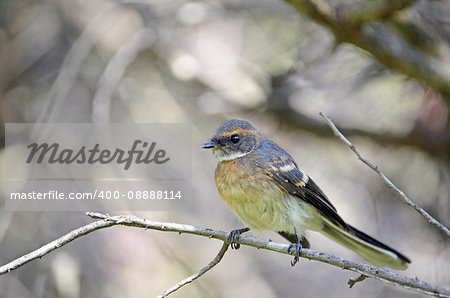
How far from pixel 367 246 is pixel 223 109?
2517 millimetres

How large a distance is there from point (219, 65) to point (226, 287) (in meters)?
2.52

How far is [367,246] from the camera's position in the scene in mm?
4191

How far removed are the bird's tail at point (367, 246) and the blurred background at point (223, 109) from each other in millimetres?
1083

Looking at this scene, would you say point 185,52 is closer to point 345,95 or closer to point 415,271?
point 345,95

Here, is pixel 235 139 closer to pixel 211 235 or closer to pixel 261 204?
pixel 261 204

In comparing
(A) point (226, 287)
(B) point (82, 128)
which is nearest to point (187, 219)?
(A) point (226, 287)

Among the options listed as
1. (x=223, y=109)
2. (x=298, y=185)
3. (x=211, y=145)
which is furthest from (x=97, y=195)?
(x=298, y=185)

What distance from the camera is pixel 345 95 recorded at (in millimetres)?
6059

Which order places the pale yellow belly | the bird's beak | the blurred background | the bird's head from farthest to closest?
1. the blurred background
2. the bird's head
3. the bird's beak
4. the pale yellow belly

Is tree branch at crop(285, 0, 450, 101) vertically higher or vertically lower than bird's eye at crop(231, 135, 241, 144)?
higher

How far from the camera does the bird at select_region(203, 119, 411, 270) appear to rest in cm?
398

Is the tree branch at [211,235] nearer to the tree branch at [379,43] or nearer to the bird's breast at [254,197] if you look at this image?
the bird's breast at [254,197]

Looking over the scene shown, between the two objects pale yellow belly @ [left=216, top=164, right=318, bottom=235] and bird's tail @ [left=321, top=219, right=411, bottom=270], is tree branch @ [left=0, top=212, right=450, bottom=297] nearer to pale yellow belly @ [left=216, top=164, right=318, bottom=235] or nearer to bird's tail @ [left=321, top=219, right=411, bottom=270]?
pale yellow belly @ [left=216, top=164, right=318, bottom=235]

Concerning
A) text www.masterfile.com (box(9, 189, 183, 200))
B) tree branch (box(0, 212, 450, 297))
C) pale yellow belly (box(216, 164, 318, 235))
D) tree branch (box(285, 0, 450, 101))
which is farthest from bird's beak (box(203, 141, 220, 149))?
text www.masterfile.com (box(9, 189, 183, 200))
